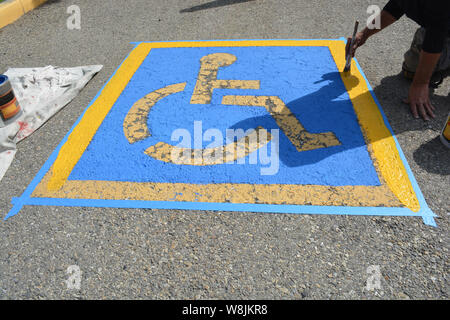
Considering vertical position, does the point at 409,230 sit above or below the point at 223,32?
below

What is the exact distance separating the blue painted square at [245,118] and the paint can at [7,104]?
3.03 feet

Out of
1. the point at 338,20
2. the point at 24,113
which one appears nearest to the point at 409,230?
the point at 24,113

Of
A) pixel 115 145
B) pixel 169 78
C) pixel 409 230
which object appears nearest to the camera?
pixel 409 230

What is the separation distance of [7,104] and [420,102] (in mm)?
3911

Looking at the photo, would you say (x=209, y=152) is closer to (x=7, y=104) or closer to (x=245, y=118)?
(x=245, y=118)

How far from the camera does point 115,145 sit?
295 cm

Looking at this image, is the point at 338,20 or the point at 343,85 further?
the point at 338,20

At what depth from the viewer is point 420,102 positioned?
3.03 m

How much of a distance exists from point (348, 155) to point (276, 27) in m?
3.03

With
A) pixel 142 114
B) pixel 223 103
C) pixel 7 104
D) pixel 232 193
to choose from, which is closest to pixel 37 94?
pixel 7 104

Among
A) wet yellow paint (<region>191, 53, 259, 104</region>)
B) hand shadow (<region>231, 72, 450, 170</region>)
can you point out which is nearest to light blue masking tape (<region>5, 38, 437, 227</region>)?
hand shadow (<region>231, 72, 450, 170</region>)

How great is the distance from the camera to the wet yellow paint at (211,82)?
3.48 meters
